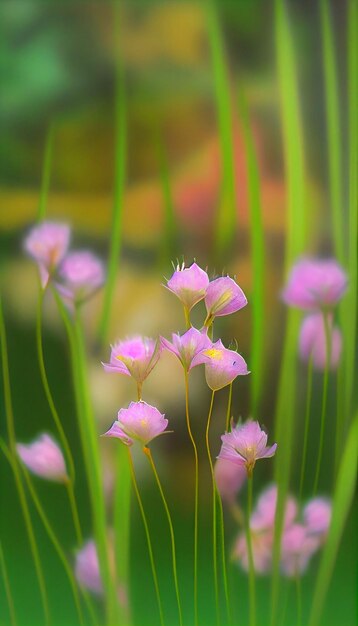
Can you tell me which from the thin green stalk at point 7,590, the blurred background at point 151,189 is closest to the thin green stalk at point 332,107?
the blurred background at point 151,189

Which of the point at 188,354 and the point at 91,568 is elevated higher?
the point at 188,354

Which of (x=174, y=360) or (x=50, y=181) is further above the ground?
(x=50, y=181)

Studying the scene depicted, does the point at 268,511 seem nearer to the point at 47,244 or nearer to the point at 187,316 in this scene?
the point at 187,316

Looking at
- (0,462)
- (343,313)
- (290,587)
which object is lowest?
(290,587)

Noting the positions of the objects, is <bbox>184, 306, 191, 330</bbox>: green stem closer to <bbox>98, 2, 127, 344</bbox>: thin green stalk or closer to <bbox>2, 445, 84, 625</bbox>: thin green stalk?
<bbox>98, 2, 127, 344</bbox>: thin green stalk

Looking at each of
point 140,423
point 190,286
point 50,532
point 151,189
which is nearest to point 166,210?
point 151,189

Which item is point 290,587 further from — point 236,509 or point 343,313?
point 343,313

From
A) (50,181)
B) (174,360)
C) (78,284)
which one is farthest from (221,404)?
(50,181)
